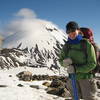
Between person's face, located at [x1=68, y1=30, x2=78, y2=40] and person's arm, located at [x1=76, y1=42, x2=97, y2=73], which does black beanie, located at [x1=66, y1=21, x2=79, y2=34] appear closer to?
person's face, located at [x1=68, y1=30, x2=78, y2=40]

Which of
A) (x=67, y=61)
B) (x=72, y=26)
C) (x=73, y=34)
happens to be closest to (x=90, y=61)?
(x=67, y=61)

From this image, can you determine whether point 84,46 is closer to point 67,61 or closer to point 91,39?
point 91,39

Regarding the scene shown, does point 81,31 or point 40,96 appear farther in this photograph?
point 40,96

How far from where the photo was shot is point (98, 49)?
623cm

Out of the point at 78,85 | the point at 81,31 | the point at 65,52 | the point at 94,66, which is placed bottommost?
the point at 78,85

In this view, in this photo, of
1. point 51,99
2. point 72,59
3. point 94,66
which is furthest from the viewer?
point 51,99

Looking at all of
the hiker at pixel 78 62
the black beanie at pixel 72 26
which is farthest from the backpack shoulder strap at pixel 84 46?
the black beanie at pixel 72 26

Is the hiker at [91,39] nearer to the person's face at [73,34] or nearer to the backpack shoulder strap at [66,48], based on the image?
the person's face at [73,34]

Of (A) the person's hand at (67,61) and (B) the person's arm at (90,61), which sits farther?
(A) the person's hand at (67,61)

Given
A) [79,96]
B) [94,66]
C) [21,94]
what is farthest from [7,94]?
[94,66]

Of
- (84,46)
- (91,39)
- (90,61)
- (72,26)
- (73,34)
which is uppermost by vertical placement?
(72,26)

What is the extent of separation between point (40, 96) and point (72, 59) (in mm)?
7362

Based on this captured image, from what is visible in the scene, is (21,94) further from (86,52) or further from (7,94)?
(86,52)

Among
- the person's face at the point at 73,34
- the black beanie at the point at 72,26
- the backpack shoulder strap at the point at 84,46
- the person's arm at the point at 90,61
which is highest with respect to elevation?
the black beanie at the point at 72,26
